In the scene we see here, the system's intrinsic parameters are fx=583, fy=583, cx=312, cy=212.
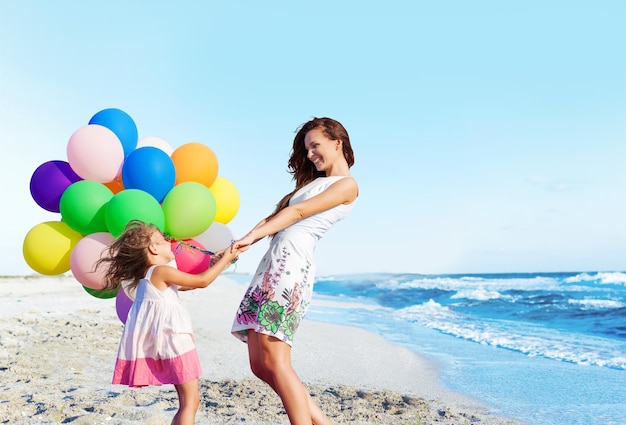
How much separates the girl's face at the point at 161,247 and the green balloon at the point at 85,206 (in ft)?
2.43

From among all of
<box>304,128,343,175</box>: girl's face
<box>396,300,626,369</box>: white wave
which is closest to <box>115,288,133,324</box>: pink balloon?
<box>304,128,343,175</box>: girl's face

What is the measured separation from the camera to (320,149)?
3.06 m

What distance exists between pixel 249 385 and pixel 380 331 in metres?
5.77

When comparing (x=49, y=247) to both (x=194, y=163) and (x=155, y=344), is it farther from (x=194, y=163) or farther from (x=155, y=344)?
(x=155, y=344)

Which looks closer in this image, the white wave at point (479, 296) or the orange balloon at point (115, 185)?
the orange balloon at point (115, 185)

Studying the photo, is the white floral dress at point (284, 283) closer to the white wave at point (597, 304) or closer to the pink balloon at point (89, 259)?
the pink balloon at point (89, 259)

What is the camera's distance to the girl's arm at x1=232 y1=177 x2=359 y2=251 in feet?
9.23

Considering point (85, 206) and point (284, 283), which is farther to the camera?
point (85, 206)

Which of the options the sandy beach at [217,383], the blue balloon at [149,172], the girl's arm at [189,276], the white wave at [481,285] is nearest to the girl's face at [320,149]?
the girl's arm at [189,276]

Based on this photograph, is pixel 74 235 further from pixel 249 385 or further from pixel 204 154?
pixel 249 385

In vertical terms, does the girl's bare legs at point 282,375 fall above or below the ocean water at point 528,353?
above

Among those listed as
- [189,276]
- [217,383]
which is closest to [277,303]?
[189,276]

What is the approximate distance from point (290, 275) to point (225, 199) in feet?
6.42

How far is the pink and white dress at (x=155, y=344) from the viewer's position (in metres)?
3.11
